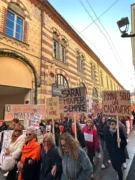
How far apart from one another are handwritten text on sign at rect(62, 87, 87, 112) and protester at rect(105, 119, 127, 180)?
3.91 feet

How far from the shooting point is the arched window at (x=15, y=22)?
28.0 ft

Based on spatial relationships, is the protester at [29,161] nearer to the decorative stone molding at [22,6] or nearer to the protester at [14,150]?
the protester at [14,150]

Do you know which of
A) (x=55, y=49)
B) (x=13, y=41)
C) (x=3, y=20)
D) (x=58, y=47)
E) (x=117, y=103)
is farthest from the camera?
(x=58, y=47)

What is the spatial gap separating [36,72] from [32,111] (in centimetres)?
350

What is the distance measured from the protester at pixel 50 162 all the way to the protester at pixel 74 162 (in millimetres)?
172

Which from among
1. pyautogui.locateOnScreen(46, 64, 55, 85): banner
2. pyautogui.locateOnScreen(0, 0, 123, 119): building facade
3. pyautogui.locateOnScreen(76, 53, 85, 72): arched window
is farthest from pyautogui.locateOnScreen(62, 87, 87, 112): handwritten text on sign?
pyautogui.locateOnScreen(76, 53, 85, 72): arched window

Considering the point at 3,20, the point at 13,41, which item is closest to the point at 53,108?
the point at 13,41

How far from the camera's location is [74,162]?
Answer: 2.51 meters

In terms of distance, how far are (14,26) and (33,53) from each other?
1.91 meters

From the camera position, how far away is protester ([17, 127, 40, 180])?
293 centimetres

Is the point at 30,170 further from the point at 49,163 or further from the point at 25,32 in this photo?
the point at 25,32

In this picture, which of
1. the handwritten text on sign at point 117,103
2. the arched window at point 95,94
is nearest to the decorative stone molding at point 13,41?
the handwritten text on sign at point 117,103

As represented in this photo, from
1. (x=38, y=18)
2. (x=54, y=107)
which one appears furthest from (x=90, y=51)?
(x=54, y=107)

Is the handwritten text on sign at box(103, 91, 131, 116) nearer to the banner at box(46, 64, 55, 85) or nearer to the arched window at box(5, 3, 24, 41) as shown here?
the banner at box(46, 64, 55, 85)
